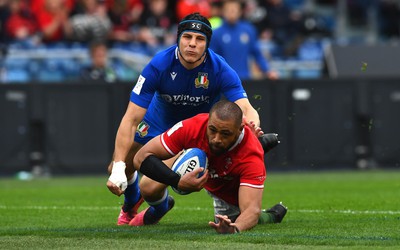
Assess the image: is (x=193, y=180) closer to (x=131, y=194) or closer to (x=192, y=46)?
(x=192, y=46)

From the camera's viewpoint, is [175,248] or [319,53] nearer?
[175,248]

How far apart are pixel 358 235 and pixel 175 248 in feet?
5.28

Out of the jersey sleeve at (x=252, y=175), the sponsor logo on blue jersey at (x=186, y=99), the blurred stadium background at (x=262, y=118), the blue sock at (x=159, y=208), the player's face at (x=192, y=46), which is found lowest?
the blurred stadium background at (x=262, y=118)

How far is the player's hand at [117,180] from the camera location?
861 centimetres

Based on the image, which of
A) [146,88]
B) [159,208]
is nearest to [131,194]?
[159,208]

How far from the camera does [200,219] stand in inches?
402

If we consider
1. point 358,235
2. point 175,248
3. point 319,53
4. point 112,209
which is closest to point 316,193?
point 112,209

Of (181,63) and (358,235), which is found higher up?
(181,63)

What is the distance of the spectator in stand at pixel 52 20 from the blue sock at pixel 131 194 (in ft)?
36.7

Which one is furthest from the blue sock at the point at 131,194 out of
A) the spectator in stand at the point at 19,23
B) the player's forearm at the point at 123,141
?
the spectator in stand at the point at 19,23

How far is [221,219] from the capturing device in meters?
8.15

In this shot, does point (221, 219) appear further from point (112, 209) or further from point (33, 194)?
point (33, 194)

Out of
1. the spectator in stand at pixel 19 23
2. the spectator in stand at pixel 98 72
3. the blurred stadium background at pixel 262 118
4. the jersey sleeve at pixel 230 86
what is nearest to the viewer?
the jersey sleeve at pixel 230 86

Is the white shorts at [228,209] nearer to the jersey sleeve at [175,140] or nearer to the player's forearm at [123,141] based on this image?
the jersey sleeve at [175,140]
